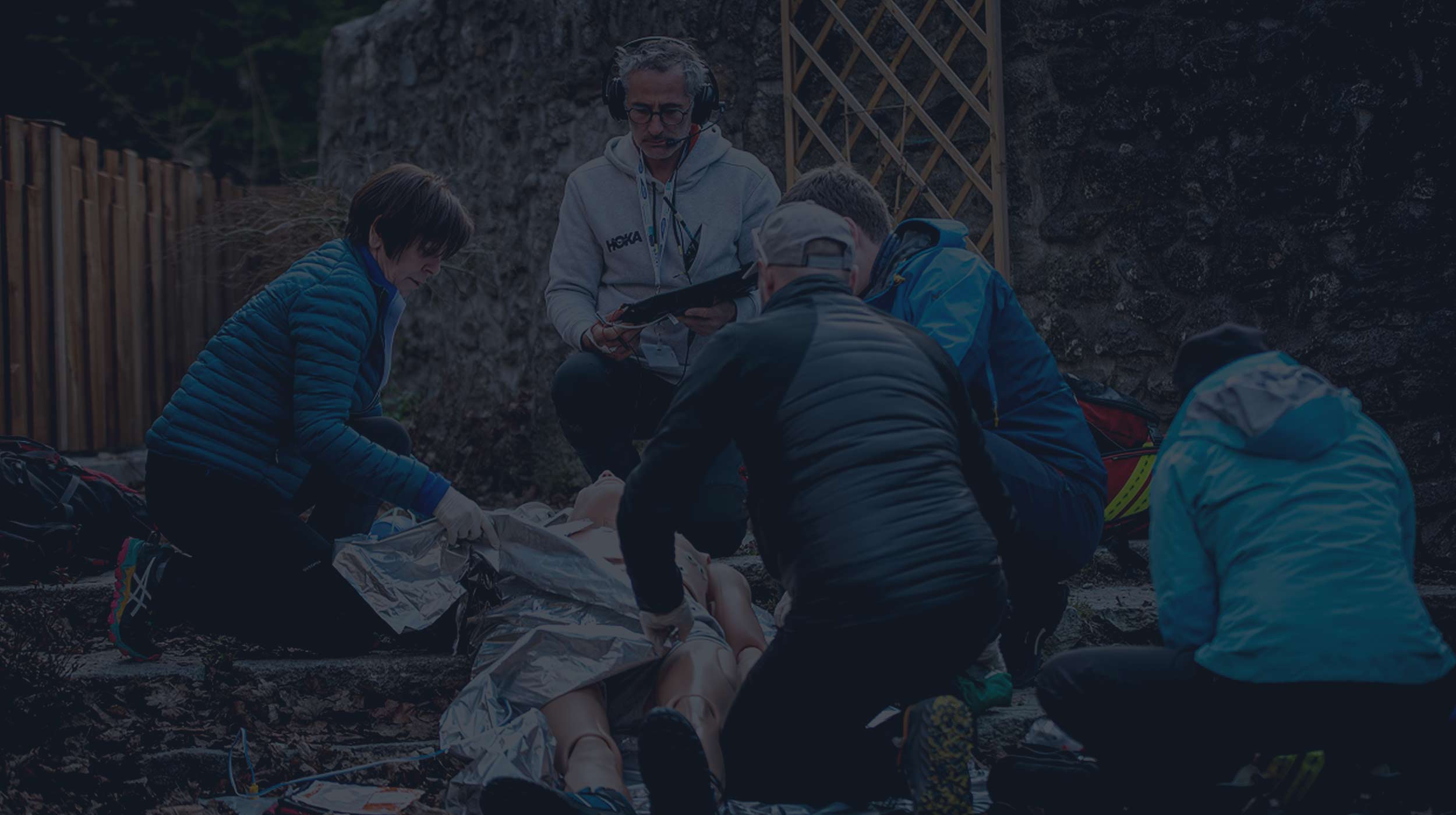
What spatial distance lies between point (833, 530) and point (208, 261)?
618cm

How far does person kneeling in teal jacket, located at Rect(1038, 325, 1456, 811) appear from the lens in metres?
2.15

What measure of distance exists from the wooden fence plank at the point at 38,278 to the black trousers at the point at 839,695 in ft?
15.7

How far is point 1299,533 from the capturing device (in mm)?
2162

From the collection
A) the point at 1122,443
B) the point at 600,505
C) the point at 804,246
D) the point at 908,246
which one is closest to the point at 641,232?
the point at 600,505

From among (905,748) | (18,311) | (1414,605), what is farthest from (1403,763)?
(18,311)

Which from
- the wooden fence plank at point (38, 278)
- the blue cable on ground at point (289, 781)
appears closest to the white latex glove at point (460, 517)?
the blue cable on ground at point (289, 781)

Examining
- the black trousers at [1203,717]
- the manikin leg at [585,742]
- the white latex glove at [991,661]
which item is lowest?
the manikin leg at [585,742]

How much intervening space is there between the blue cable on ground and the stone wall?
302 centimetres

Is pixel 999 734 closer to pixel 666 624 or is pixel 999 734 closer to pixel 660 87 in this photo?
pixel 666 624

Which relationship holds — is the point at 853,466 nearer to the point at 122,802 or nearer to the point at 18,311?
the point at 122,802

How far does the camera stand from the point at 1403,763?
2.33m

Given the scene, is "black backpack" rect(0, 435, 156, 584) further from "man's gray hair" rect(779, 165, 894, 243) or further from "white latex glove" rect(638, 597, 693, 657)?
"man's gray hair" rect(779, 165, 894, 243)

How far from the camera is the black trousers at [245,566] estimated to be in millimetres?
3271

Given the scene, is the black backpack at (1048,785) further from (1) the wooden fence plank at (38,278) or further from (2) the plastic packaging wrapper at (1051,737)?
(1) the wooden fence plank at (38,278)
